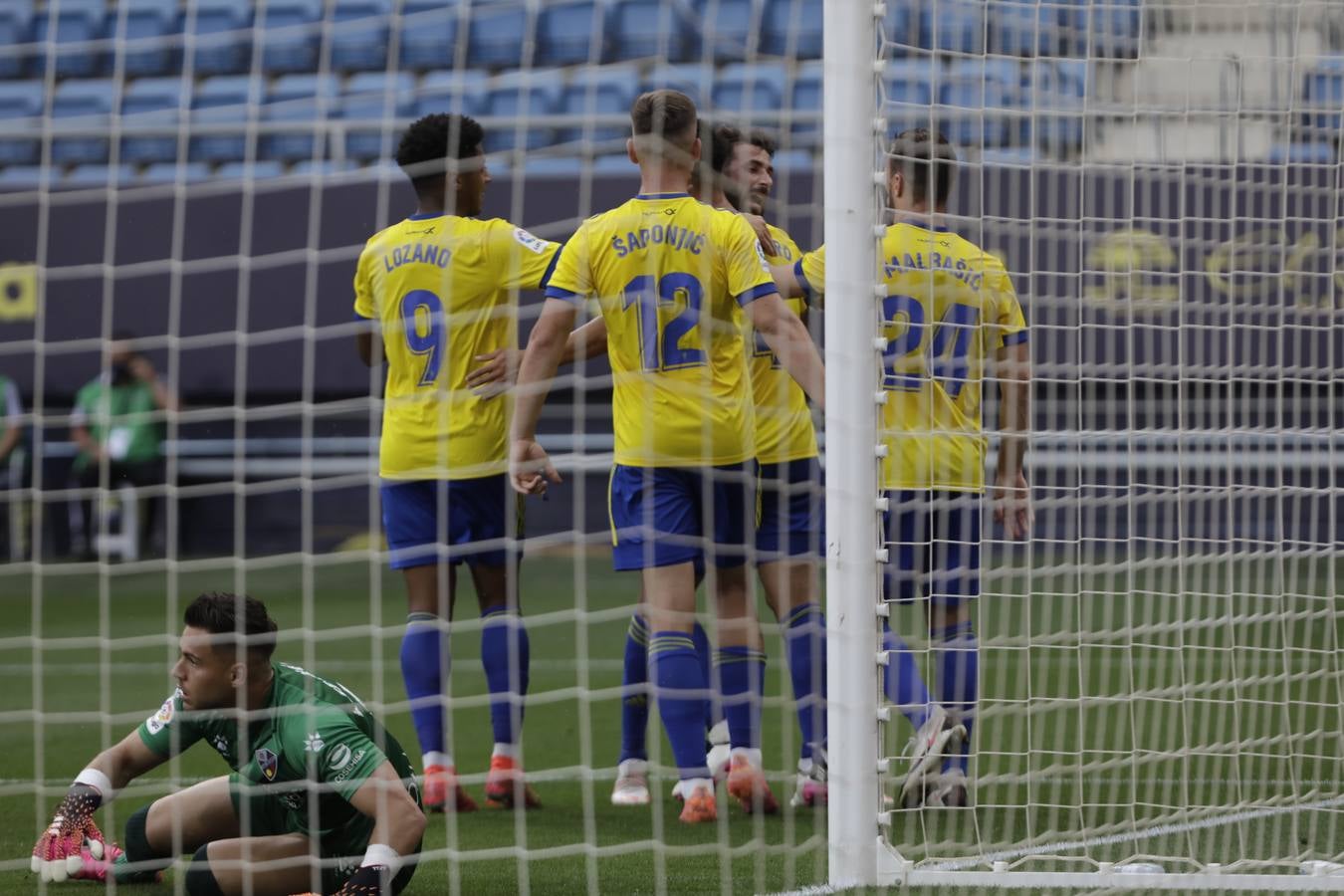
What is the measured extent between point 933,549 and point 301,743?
1.81m

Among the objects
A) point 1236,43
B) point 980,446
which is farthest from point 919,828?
point 1236,43

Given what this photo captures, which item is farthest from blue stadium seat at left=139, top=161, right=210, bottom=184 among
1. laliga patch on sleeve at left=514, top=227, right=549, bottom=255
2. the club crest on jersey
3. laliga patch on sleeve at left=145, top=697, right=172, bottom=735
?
the club crest on jersey

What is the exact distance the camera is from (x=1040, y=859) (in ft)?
12.8

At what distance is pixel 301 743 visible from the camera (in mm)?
3588

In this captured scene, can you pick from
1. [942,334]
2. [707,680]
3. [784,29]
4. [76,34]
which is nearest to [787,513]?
[707,680]

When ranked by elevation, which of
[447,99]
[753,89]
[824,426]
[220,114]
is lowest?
[824,426]

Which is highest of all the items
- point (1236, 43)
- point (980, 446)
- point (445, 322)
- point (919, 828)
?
point (1236, 43)

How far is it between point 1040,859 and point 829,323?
1282 millimetres

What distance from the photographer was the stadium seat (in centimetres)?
1405

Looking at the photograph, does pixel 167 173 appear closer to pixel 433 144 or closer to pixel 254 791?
pixel 433 144

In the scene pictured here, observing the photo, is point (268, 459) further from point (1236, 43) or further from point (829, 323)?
point (829, 323)

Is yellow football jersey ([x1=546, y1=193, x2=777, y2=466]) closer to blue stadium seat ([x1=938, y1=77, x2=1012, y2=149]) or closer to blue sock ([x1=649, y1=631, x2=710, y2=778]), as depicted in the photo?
blue sock ([x1=649, y1=631, x2=710, y2=778])

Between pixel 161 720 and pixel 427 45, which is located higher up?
pixel 427 45

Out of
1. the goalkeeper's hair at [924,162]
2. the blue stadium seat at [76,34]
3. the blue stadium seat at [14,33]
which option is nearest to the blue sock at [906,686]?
the goalkeeper's hair at [924,162]
